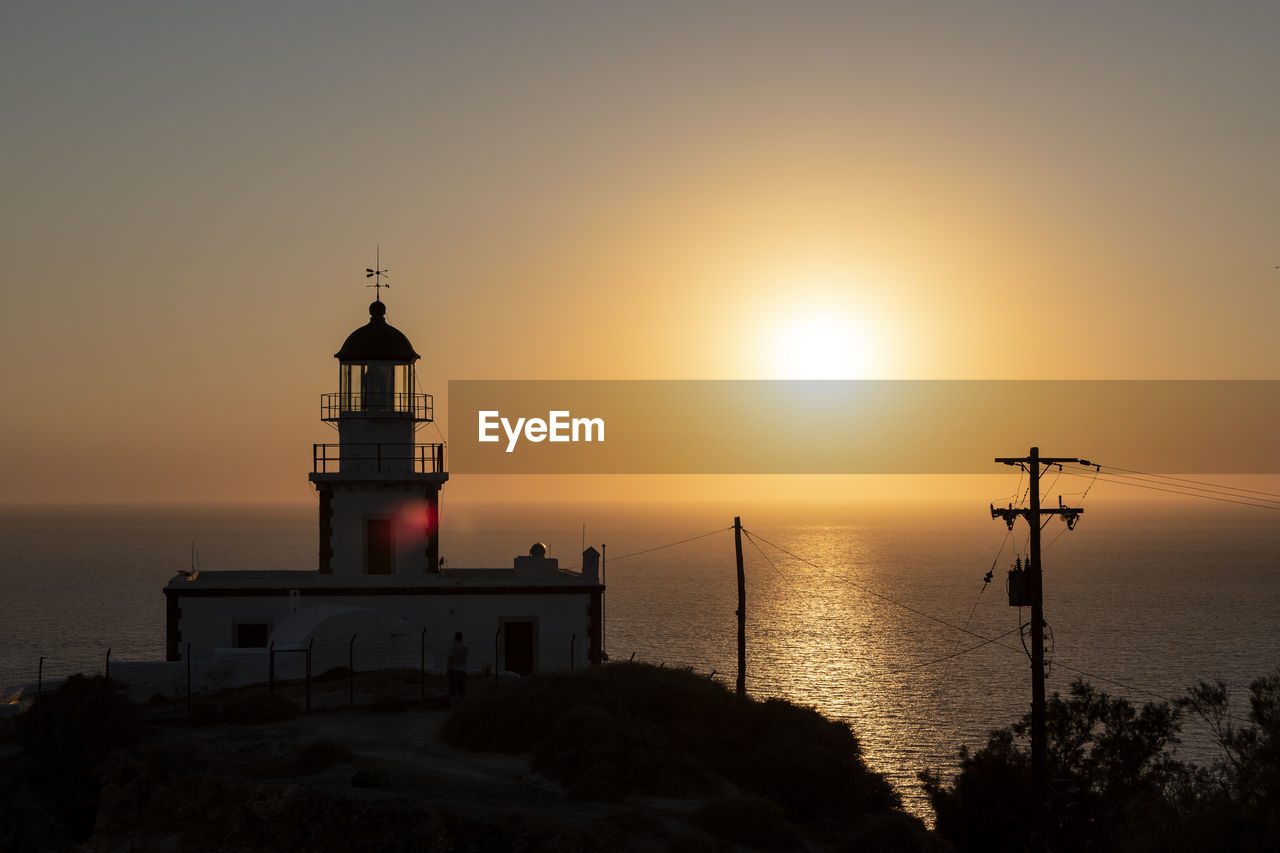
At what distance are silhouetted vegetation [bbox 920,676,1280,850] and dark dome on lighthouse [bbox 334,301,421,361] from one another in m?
22.2

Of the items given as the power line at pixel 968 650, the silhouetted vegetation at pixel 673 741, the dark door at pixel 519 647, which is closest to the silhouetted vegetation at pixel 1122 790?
the silhouetted vegetation at pixel 673 741

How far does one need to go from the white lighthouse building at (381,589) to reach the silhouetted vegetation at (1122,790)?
12.7 meters

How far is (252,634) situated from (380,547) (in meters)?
5.07

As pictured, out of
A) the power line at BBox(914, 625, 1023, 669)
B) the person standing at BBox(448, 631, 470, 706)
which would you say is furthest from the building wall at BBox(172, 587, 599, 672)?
the power line at BBox(914, 625, 1023, 669)

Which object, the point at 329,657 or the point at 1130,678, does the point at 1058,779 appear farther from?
the point at 1130,678

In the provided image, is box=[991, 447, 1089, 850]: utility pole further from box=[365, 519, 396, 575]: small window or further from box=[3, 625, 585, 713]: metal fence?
box=[365, 519, 396, 575]: small window

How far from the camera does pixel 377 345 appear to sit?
1617 inches

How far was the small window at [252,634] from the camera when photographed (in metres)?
37.0

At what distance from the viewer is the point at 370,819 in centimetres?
1820

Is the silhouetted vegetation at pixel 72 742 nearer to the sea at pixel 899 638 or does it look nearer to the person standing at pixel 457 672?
the person standing at pixel 457 672

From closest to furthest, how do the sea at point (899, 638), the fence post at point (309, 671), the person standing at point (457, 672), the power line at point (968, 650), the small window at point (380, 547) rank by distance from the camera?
1. the fence post at point (309, 671)
2. the person standing at point (457, 672)
3. the small window at point (380, 547)
4. the sea at point (899, 638)
5. the power line at point (968, 650)

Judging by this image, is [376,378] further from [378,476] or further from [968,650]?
[968,650]

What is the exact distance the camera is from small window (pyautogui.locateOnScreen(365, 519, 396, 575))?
39.8m

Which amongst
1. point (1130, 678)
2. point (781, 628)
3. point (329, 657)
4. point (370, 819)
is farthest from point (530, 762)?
point (781, 628)
